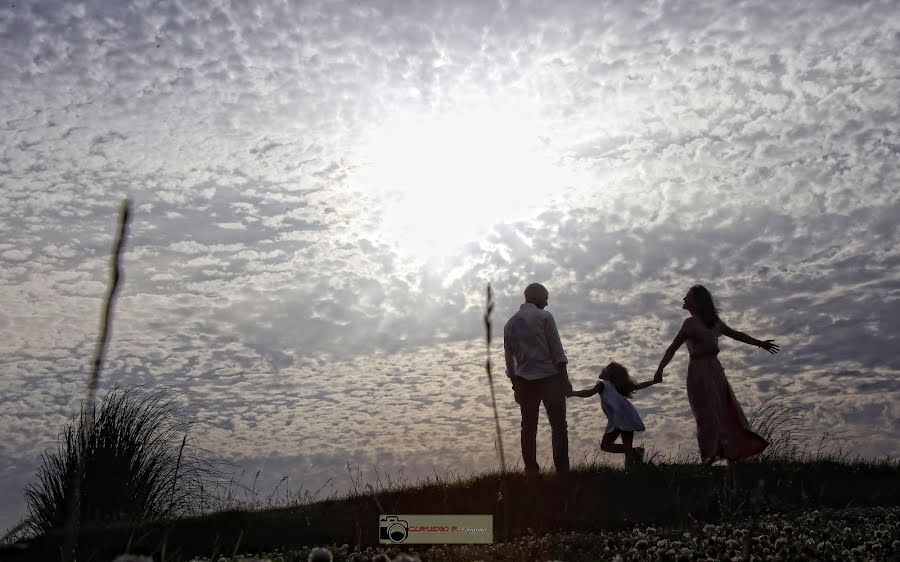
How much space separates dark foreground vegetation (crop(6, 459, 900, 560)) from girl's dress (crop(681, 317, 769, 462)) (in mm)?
422

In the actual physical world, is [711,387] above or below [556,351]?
below

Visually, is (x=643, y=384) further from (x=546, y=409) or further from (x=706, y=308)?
(x=546, y=409)

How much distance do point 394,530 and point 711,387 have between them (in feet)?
18.3

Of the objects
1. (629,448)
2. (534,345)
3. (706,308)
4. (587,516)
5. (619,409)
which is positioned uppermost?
(706,308)

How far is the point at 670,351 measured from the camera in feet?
37.2

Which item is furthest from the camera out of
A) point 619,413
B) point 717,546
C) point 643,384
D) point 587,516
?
point 643,384

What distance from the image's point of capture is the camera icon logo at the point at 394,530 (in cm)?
793

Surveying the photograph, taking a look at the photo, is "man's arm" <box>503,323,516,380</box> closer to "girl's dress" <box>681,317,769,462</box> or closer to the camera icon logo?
"girl's dress" <box>681,317,769,462</box>

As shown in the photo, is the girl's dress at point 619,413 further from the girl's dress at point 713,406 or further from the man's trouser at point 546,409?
the man's trouser at point 546,409

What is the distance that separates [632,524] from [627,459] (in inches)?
140

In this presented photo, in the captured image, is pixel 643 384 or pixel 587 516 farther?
pixel 643 384

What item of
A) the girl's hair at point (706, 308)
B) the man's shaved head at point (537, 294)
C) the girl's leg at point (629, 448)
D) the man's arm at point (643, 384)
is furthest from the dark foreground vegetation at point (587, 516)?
the man's shaved head at point (537, 294)

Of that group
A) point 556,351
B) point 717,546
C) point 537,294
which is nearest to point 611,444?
point 556,351

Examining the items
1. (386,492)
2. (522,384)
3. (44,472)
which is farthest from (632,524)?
(44,472)
